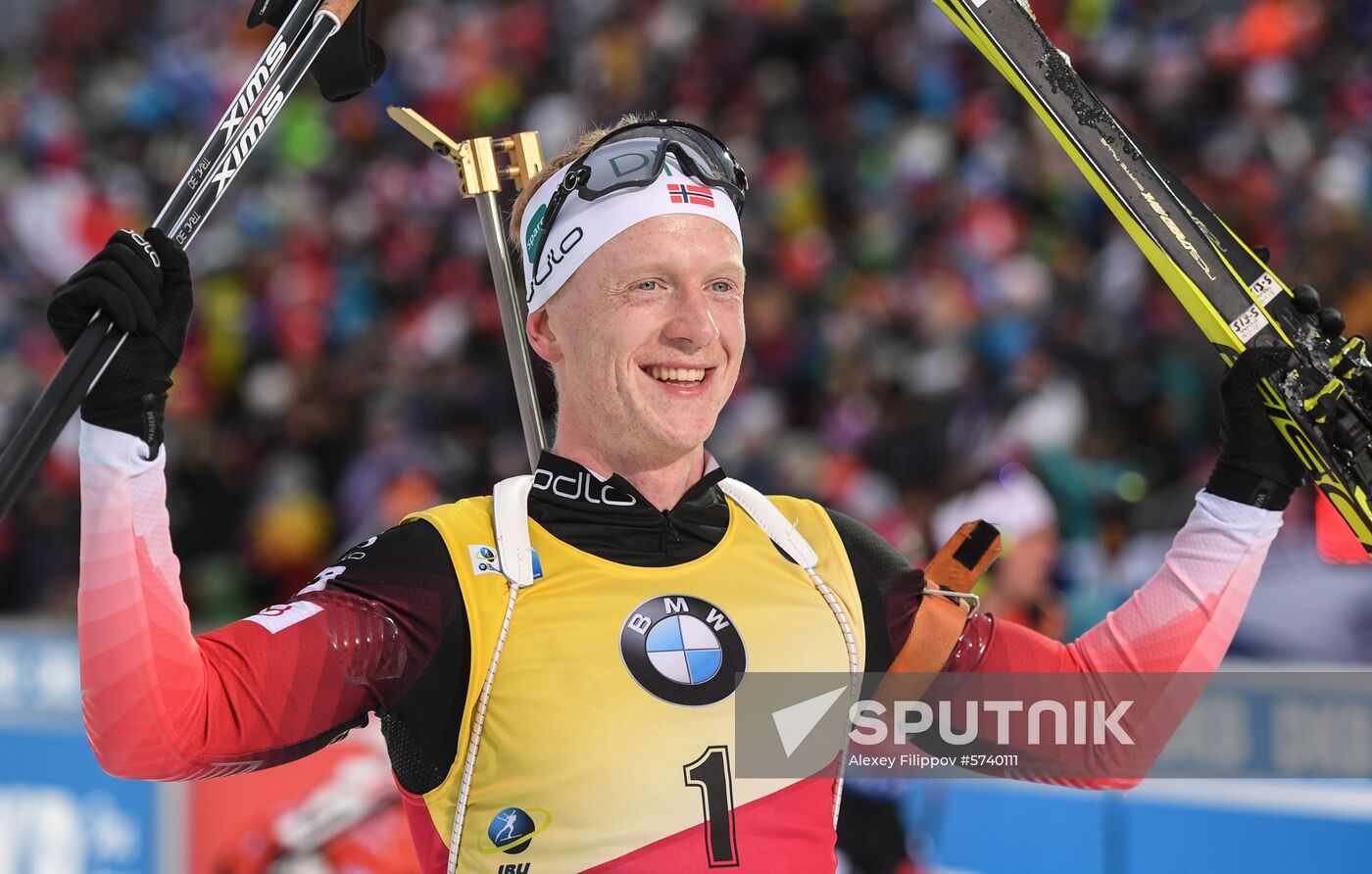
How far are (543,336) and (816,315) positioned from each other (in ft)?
21.0

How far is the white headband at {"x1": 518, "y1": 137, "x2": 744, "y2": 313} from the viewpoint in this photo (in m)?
2.56

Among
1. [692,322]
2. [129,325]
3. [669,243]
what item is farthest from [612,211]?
[129,325]

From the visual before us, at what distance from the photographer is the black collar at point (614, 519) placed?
2549mm

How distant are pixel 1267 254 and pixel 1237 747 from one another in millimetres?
1969

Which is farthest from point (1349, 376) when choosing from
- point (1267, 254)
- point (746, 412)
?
point (746, 412)

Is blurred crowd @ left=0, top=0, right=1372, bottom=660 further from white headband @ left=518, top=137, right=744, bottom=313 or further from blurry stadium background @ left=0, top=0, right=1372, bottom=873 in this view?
white headband @ left=518, top=137, right=744, bottom=313

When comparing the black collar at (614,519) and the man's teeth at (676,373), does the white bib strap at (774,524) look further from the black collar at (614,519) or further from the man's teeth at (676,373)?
the man's teeth at (676,373)

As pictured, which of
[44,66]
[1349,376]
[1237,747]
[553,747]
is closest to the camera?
[553,747]

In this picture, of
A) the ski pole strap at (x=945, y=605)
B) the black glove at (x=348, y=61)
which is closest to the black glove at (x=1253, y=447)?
the ski pole strap at (x=945, y=605)

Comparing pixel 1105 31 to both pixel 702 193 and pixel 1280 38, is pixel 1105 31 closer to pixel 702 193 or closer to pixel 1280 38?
pixel 1280 38

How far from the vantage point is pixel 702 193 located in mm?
2605

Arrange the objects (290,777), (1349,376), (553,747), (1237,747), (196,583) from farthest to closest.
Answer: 1. (196,583)
2. (290,777)
3. (1237,747)
4. (1349,376)
5. (553,747)

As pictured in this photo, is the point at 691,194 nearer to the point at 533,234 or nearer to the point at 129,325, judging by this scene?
the point at 533,234

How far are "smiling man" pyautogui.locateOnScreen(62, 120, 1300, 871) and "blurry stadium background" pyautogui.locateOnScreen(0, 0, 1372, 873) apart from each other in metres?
1.97
